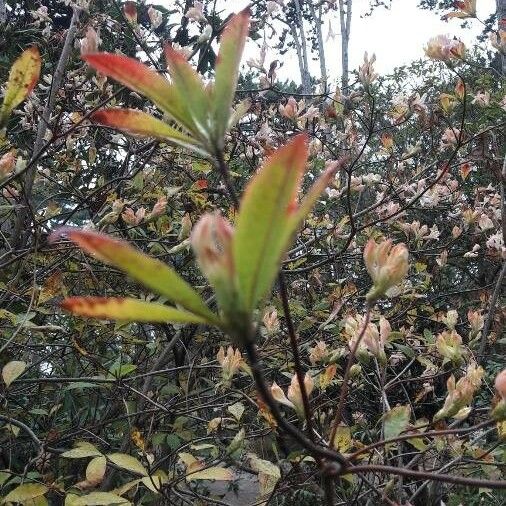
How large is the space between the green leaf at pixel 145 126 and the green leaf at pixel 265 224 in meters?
0.19

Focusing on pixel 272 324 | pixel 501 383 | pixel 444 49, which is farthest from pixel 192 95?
pixel 444 49

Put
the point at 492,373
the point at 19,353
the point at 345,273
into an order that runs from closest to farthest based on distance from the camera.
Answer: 1. the point at 19,353
2. the point at 492,373
3. the point at 345,273

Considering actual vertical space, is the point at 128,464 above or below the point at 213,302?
below

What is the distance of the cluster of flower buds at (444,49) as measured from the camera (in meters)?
1.86

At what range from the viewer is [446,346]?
1244 mm

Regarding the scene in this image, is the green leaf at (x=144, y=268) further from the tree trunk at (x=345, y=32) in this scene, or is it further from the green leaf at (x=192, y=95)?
the tree trunk at (x=345, y=32)

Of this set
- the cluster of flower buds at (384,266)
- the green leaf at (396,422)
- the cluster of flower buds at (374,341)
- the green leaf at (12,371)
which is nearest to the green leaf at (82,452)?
the green leaf at (12,371)

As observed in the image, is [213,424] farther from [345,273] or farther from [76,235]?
[345,273]

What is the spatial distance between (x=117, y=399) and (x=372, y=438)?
962mm

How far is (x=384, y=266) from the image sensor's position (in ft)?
2.19

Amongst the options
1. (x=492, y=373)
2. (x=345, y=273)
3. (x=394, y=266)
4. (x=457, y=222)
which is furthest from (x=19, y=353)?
(x=457, y=222)

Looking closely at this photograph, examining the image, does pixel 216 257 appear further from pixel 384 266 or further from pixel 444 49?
pixel 444 49

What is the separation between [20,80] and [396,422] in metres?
0.74

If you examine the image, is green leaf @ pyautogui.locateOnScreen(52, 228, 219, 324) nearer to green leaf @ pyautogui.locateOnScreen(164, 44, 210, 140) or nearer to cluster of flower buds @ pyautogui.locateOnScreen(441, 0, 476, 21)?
green leaf @ pyautogui.locateOnScreen(164, 44, 210, 140)
